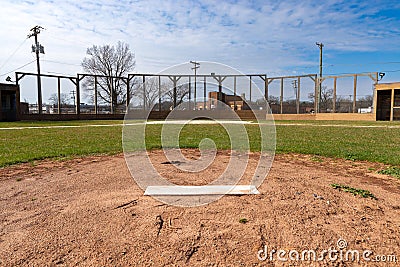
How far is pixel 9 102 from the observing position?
94.3 feet

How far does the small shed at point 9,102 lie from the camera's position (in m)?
27.7

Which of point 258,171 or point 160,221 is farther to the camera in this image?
point 258,171

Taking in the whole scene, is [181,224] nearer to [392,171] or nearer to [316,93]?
[392,171]

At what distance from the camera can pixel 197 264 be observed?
6.33ft

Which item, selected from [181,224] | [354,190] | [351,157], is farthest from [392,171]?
[181,224]

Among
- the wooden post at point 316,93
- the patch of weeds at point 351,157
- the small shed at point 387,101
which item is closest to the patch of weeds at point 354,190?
the patch of weeds at point 351,157

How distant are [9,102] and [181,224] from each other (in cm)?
3383

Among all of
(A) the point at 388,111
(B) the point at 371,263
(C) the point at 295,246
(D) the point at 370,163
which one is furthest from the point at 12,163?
(A) the point at 388,111

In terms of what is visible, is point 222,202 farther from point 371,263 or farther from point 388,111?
point 388,111

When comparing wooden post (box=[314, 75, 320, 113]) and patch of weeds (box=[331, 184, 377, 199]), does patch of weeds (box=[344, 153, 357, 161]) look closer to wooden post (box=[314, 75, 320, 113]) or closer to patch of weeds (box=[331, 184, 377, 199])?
patch of weeds (box=[331, 184, 377, 199])

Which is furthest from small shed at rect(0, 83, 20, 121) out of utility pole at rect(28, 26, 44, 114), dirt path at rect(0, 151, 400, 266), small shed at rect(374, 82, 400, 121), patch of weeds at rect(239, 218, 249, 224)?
small shed at rect(374, 82, 400, 121)

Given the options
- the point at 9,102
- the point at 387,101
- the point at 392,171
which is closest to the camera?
the point at 392,171

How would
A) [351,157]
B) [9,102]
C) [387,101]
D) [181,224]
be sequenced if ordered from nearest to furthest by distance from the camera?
[181,224]
[351,157]
[387,101]
[9,102]

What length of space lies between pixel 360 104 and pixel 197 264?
111ft
